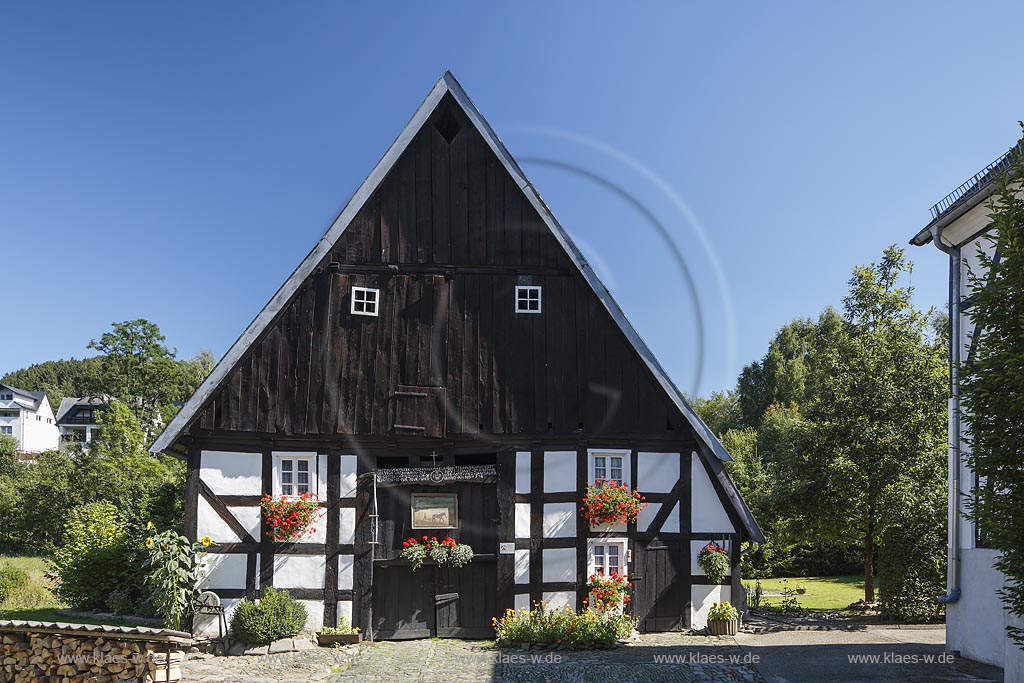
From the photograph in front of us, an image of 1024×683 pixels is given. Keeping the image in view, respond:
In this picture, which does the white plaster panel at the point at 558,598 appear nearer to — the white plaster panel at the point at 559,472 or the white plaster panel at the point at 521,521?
the white plaster panel at the point at 521,521

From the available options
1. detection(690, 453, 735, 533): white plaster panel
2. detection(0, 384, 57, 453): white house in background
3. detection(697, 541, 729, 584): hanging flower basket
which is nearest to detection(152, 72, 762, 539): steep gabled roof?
detection(690, 453, 735, 533): white plaster panel

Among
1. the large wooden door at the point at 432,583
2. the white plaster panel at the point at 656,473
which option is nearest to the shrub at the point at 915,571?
the white plaster panel at the point at 656,473

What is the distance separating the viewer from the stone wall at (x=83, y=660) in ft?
33.5

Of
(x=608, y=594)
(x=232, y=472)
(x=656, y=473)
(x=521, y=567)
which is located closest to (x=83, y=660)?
(x=232, y=472)

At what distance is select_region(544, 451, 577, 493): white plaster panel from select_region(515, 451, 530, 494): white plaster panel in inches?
13.1

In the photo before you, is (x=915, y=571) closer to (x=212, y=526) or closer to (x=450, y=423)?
(x=450, y=423)

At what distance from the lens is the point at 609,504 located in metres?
13.6

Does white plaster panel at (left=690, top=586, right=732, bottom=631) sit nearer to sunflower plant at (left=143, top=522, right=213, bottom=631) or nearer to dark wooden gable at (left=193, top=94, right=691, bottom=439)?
dark wooden gable at (left=193, top=94, right=691, bottom=439)

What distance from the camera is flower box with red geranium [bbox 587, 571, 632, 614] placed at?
1341 centimetres

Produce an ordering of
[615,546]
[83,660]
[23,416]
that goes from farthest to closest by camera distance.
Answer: [23,416] → [615,546] → [83,660]

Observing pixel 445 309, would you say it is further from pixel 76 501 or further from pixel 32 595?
pixel 76 501

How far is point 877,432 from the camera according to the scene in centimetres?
1597

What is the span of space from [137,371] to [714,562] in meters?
42.2

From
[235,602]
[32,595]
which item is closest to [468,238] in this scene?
[235,602]
